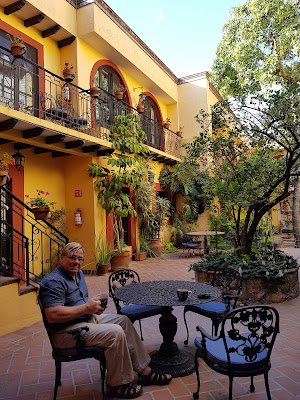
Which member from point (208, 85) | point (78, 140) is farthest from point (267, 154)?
point (208, 85)

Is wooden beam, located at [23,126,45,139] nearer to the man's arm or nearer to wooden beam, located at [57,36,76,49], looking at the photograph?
wooden beam, located at [57,36,76,49]

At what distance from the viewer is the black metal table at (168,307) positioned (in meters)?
3.03

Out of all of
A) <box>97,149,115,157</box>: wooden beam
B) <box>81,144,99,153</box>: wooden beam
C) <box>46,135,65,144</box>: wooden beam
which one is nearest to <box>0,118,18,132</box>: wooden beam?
<box>46,135,65,144</box>: wooden beam

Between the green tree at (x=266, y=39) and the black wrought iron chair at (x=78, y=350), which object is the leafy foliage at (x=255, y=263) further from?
the green tree at (x=266, y=39)

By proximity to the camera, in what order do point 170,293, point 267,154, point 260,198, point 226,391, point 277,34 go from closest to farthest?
1. point 226,391
2. point 170,293
3. point 260,198
4. point 267,154
5. point 277,34

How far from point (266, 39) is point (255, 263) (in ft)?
31.3

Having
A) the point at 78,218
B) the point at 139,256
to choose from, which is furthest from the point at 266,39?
the point at 78,218

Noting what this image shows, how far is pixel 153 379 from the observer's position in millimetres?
2844

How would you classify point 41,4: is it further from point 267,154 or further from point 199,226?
point 199,226

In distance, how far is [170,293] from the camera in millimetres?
3322

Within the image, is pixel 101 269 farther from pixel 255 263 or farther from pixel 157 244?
pixel 255 263

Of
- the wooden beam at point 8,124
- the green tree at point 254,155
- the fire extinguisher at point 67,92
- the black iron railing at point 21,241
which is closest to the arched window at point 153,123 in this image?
the fire extinguisher at point 67,92

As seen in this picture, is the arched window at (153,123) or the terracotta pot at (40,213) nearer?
the terracotta pot at (40,213)

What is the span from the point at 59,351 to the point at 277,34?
499 inches
